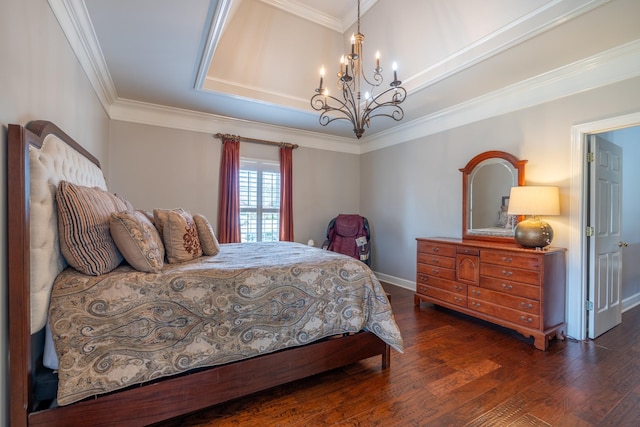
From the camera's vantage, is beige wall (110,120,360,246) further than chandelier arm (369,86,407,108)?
Yes

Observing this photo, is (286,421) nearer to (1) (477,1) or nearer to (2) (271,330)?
(2) (271,330)

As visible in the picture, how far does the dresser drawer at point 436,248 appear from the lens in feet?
10.6

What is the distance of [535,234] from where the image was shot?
263 centimetres

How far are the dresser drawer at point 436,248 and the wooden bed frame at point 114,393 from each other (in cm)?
178

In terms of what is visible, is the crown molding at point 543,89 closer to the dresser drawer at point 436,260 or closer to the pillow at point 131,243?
the dresser drawer at point 436,260

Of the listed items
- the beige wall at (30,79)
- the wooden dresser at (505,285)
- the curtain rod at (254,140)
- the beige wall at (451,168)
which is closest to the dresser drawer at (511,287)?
the wooden dresser at (505,285)

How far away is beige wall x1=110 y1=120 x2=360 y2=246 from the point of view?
11.9ft

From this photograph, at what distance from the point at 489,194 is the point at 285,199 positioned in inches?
111

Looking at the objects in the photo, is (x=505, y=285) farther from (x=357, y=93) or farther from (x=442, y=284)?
(x=357, y=93)

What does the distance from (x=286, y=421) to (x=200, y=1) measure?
2738 mm

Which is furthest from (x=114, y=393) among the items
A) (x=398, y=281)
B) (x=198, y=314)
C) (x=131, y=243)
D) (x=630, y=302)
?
(x=630, y=302)

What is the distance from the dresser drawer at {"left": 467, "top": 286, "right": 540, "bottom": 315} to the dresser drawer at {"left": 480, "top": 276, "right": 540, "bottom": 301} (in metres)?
0.03

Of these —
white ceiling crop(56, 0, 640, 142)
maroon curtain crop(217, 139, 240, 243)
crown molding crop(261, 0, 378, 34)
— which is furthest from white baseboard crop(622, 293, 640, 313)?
maroon curtain crop(217, 139, 240, 243)

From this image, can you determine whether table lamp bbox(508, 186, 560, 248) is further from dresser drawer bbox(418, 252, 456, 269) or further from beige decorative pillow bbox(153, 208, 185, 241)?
beige decorative pillow bbox(153, 208, 185, 241)
